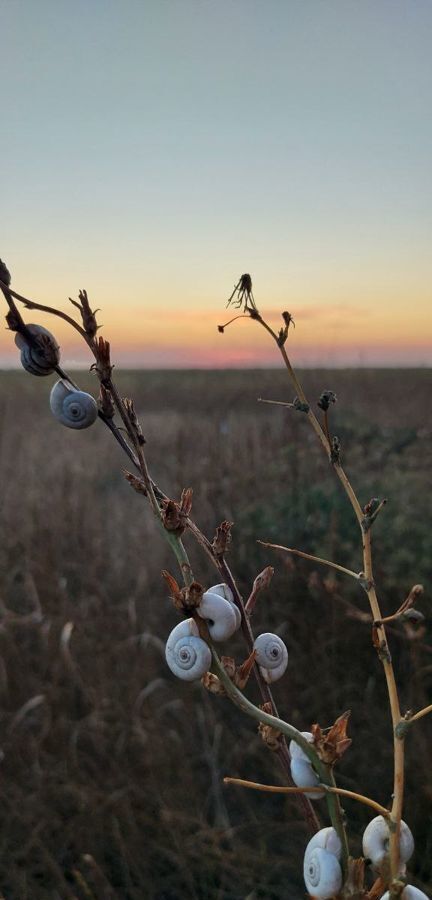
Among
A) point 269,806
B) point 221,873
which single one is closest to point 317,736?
point 221,873

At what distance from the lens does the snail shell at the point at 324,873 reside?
1.22 ft

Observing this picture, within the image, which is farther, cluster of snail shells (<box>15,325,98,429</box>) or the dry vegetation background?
the dry vegetation background

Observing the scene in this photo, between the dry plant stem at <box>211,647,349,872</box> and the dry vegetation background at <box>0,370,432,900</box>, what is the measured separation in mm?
928

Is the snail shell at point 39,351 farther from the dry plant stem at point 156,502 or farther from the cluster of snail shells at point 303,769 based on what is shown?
the cluster of snail shells at point 303,769

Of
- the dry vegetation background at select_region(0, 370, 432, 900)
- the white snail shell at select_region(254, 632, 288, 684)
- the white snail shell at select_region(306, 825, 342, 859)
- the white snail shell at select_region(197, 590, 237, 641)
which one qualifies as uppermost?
the white snail shell at select_region(197, 590, 237, 641)

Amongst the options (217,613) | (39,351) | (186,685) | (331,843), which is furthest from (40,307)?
(186,685)

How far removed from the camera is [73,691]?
8.71 ft

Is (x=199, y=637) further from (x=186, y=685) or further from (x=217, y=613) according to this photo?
(x=186, y=685)

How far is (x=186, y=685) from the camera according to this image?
256cm

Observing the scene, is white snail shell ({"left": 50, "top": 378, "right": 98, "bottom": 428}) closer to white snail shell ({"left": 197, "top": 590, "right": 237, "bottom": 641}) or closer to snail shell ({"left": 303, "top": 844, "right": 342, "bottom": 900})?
white snail shell ({"left": 197, "top": 590, "right": 237, "bottom": 641})

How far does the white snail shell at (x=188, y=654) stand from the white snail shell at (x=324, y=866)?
107mm

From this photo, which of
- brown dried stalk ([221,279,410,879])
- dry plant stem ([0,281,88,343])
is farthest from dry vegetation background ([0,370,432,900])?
dry plant stem ([0,281,88,343])

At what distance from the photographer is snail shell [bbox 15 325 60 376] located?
1.33 feet

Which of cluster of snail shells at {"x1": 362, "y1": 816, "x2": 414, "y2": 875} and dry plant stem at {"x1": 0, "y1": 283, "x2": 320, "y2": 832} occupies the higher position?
dry plant stem at {"x1": 0, "y1": 283, "x2": 320, "y2": 832}
